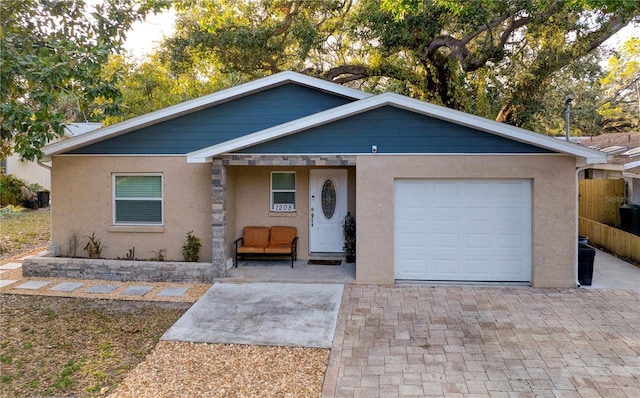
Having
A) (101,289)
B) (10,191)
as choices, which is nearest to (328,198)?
(101,289)

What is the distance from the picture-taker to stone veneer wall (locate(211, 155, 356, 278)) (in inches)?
368

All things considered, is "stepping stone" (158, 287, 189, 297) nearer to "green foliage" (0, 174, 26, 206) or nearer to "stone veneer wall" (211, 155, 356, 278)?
"stone veneer wall" (211, 155, 356, 278)

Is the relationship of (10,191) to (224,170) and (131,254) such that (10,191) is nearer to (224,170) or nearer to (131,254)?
(131,254)

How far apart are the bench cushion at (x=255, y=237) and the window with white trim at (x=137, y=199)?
2081 mm

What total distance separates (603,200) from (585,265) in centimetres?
731

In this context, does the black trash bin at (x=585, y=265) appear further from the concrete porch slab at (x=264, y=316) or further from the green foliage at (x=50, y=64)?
the green foliage at (x=50, y=64)

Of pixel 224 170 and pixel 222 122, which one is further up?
pixel 222 122

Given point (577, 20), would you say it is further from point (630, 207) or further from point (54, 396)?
point (54, 396)

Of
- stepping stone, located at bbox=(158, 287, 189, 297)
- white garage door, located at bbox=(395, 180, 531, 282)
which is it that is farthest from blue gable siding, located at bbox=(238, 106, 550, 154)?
stepping stone, located at bbox=(158, 287, 189, 297)

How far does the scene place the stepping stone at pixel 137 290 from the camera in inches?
349

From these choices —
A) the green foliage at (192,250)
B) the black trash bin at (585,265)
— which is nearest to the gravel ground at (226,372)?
the green foliage at (192,250)

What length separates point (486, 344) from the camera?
6.13 meters

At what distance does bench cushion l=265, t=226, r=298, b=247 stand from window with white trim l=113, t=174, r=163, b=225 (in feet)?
8.99

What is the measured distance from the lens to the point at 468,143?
29.5ft
